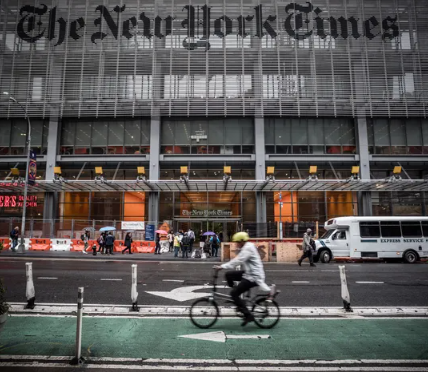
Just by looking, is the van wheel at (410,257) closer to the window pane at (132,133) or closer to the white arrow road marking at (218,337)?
the white arrow road marking at (218,337)

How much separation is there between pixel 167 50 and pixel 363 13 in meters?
17.8

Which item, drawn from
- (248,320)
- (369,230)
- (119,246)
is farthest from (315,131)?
(248,320)

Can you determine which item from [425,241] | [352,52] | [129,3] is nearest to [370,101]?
[352,52]

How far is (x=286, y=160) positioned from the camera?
29.6 metres

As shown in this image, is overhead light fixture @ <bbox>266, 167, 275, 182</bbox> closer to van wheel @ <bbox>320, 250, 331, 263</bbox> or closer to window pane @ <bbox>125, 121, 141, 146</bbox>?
van wheel @ <bbox>320, 250, 331, 263</bbox>

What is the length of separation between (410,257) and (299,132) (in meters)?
14.2

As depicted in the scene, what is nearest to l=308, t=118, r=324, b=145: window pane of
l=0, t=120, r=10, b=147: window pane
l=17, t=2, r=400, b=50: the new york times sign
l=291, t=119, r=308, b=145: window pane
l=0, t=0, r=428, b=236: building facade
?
l=0, t=0, r=428, b=236: building facade

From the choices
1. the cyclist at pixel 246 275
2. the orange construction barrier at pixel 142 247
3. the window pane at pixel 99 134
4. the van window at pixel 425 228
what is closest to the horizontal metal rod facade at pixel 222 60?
the window pane at pixel 99 134

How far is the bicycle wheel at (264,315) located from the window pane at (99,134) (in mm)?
26799

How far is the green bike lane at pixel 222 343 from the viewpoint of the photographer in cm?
544

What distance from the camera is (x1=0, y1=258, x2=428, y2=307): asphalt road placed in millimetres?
9234

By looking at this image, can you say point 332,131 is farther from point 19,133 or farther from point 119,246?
point 19,133

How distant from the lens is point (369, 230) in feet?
66.9

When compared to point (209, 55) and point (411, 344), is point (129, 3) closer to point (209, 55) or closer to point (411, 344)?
point (209, 55)
